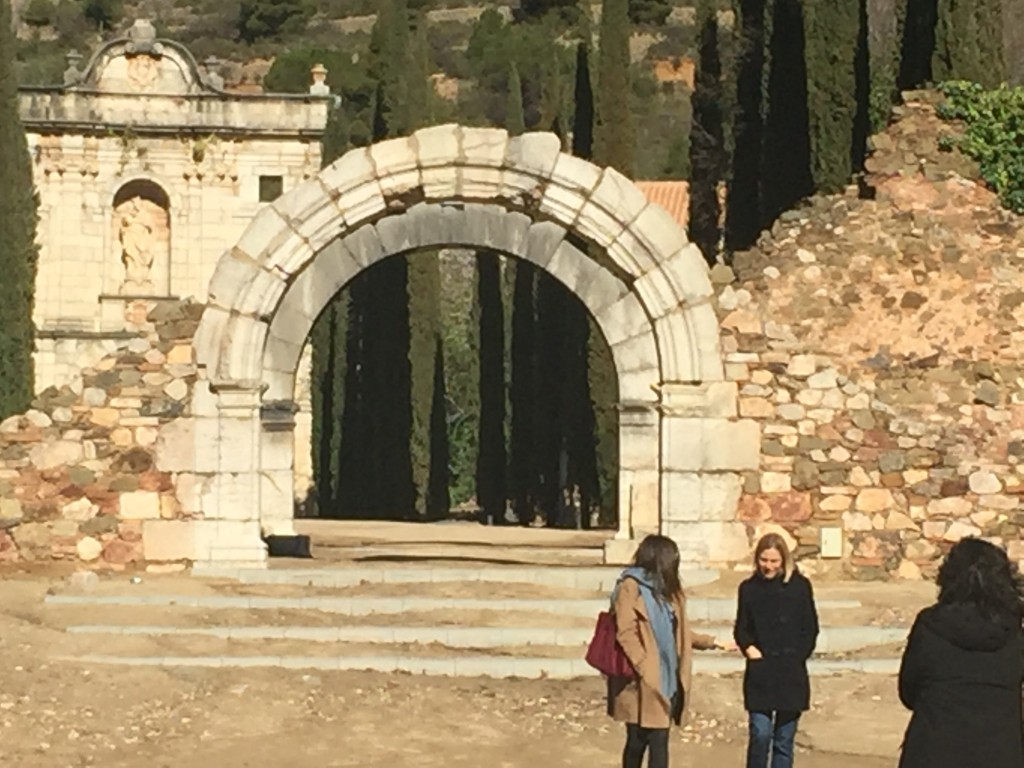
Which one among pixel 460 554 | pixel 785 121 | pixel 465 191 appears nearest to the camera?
pixel 465 191

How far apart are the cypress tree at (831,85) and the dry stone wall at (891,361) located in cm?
247

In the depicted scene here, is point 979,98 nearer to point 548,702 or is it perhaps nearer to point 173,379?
point 173,379

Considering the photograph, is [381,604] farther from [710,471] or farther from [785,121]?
[785,121]

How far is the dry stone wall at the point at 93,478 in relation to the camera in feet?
50.9

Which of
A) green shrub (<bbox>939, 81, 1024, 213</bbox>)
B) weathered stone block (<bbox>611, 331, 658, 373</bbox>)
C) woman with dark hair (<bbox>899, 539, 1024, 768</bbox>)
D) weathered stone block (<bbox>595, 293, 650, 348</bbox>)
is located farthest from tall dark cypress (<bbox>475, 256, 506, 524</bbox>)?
woman with dark hair (<bbox>899, 539, 1024, 768</bbox>)

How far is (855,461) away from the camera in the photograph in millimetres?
15648

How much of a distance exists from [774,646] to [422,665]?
4.21 meters

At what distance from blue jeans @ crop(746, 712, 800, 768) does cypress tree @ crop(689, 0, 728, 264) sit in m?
19.6

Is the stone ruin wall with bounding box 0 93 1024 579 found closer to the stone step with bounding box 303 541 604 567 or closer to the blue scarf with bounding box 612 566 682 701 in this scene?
the stone step with bounding box 303 541 604 567

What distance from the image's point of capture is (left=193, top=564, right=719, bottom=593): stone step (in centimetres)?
1563


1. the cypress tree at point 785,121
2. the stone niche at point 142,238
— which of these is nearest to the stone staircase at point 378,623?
the cypress tree at point 785,121

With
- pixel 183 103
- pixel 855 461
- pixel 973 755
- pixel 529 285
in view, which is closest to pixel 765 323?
pixel 855 461

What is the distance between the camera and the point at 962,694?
21.9ft

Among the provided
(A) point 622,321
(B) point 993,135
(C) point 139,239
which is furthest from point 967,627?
(C) point 139,239
